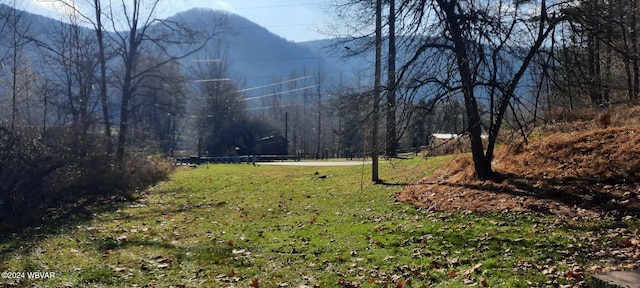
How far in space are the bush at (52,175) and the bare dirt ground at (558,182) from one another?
10.2 m

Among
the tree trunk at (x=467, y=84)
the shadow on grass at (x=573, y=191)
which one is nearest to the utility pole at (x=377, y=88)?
the tree trunk at (x=467, y=84)

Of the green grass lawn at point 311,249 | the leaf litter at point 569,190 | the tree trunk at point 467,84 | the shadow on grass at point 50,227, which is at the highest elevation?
the tree trunk at point 467,84

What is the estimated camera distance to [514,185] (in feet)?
34.0

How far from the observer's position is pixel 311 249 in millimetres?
7742

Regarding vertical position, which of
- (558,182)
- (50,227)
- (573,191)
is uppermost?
(558,182)

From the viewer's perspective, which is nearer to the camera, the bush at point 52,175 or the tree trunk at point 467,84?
the tree trunk at point 467,84

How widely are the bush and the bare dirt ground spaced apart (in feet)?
33.4

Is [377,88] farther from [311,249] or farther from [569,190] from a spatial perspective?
[311,249]

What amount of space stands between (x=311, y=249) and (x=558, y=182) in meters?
5.56

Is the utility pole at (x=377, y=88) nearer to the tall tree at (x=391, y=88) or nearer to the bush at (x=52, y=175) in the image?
the tall tree at (x=391, y=88)

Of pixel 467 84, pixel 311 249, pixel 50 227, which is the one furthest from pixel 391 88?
pixel 50 227

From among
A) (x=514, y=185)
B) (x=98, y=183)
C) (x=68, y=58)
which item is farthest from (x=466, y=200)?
(x=68, y=58)

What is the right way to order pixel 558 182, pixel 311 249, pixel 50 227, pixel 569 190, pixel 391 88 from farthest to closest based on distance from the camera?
pixel 391 88 → pixel 50 227 → pixel 558 182 → pixel 569 190 → pixel 311 249

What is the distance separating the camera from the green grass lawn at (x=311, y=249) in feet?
19.4
